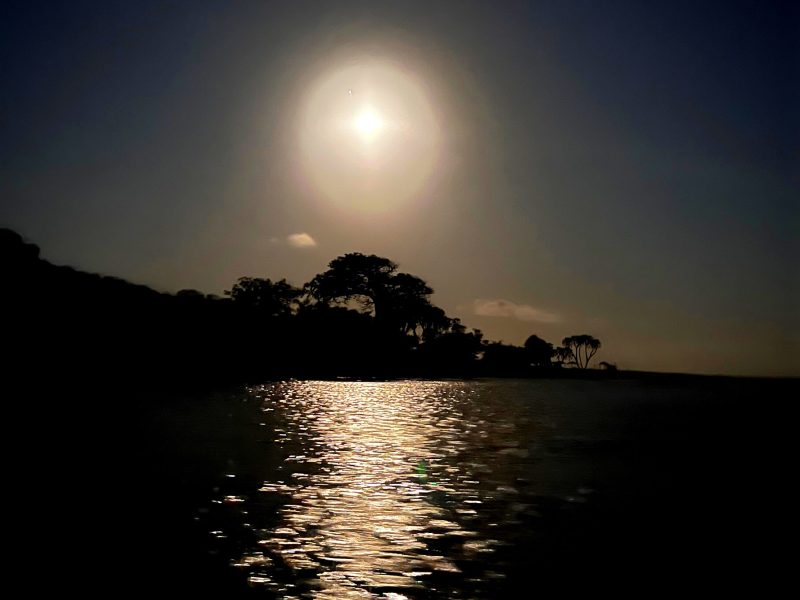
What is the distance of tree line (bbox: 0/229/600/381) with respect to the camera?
7350 cm

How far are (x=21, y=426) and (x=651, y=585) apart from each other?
29273 mm

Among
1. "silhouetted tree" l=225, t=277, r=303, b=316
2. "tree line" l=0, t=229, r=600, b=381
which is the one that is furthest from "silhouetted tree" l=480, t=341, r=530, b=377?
"silhouetted tree" l=225, t=277, r=303, b=316

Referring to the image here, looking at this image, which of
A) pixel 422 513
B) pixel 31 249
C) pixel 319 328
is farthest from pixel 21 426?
pixel 319 328

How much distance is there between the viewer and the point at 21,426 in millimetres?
31391

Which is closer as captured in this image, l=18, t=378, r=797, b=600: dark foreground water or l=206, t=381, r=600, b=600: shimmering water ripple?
l=206, t=381, r=600, b=600: shimmering water ripple

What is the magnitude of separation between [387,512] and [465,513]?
179 cm

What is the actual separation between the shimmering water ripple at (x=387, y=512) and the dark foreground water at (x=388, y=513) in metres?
0.06

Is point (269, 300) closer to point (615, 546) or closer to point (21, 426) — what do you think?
point (21, 426)

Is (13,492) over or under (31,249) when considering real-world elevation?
under

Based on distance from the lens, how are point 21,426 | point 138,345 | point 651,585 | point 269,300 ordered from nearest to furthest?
point 651,585, point 21,426, point 138,345, point 269,300

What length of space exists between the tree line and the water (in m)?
50.9

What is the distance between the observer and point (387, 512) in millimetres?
15734

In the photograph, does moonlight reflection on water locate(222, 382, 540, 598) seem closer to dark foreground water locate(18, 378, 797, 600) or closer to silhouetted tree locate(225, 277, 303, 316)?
dark foreground water locate(18, 378, 797, 600)

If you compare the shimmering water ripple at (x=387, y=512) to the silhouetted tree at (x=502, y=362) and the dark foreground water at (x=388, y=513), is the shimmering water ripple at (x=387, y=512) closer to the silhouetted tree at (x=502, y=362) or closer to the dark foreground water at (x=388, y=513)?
the dark foreground water at (x=388, y=513)
